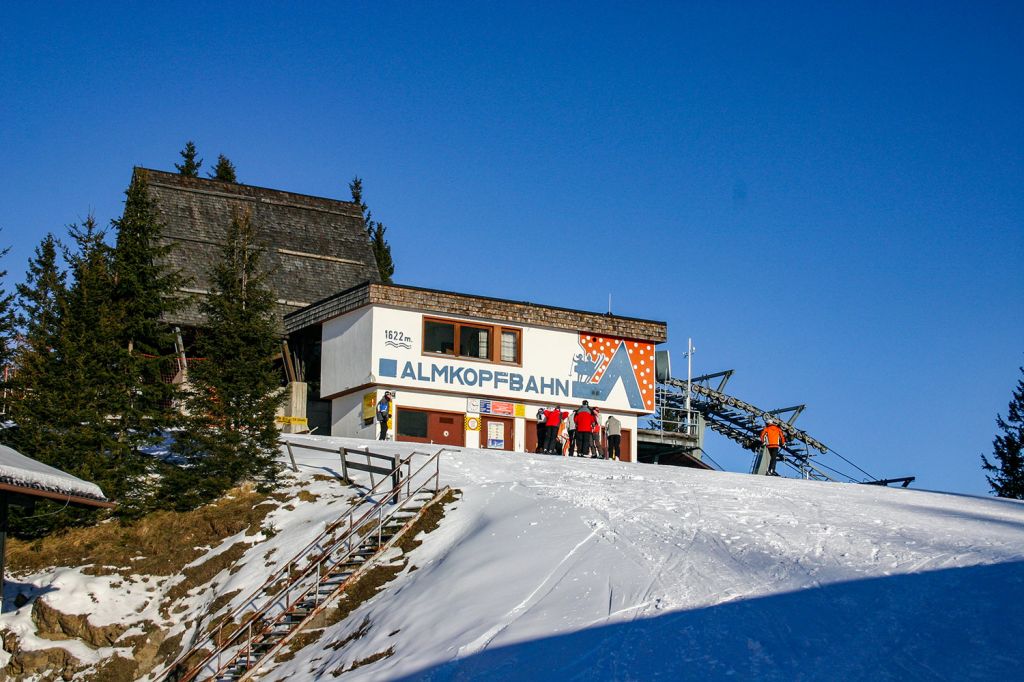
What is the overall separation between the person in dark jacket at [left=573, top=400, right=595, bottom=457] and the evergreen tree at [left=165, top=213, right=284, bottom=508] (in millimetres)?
8873

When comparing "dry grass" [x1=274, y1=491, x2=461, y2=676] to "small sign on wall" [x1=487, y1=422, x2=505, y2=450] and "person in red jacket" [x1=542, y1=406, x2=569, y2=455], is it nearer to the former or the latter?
"person in red jacket" [x1=542, y1=406, x2=569, y2=455]

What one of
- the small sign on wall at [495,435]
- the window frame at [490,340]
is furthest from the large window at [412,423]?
the small sign on wall at [495,435]

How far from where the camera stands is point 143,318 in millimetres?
31266

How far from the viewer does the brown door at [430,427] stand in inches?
1487

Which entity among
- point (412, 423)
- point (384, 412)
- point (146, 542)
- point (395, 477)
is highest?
point (384, 412)

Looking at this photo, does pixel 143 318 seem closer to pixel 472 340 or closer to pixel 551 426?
pixel 472 340

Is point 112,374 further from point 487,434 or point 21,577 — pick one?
point 487,434

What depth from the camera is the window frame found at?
38.7 m

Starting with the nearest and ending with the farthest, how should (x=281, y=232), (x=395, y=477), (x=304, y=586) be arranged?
(x=304, y=586) → (x=395, y=477) → (x=281, y=232)

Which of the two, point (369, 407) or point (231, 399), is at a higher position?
point (369, 407)

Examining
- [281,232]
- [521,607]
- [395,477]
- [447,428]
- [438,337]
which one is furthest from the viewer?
[281,232]

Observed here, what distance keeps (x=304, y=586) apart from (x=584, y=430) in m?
14.2

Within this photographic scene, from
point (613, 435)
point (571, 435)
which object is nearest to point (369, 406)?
point (571, 435)

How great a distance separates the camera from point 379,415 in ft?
121
